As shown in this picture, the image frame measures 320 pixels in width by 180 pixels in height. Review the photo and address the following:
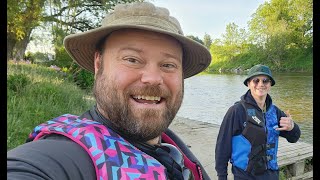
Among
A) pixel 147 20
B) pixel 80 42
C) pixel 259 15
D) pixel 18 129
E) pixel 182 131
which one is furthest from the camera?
pixel 259 15

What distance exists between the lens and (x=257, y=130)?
3113 mm

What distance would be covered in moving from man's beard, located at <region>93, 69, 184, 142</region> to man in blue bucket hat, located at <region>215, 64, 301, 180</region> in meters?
1.91

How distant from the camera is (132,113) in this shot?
139cm

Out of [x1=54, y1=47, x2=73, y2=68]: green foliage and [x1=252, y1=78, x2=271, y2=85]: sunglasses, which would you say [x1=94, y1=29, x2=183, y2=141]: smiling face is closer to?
[x1=252, y1=78, x2=271, y2=85]: sunglasses

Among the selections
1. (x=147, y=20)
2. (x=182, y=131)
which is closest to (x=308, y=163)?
(x=182, y=131)

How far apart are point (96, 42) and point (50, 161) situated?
77cm

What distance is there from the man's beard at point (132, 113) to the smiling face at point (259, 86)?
207cm

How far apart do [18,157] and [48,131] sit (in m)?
0.18

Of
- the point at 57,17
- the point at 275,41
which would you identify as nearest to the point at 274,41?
the point at 275,41

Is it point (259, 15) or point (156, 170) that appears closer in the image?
point (156, 170)

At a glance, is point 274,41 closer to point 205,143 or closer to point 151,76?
point 205,143

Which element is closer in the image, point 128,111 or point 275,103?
point 128,111

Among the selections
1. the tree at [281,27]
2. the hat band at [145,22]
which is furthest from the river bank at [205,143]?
the tree at [281,27]

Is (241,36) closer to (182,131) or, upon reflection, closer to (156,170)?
(182,131)
